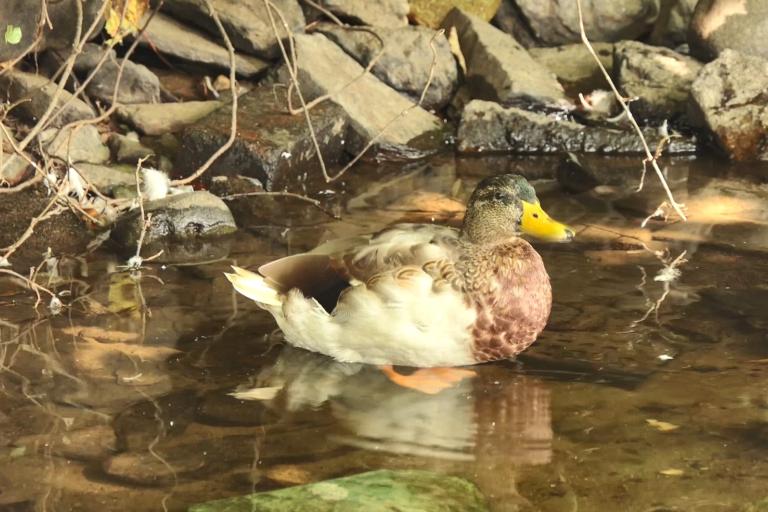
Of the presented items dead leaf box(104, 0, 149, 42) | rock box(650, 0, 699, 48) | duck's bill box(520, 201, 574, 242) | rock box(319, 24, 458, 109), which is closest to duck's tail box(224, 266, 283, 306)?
duck's bill box(520, 201, 574, 242)

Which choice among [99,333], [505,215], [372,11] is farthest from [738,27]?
[99,333]

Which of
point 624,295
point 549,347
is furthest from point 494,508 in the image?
point 624,295

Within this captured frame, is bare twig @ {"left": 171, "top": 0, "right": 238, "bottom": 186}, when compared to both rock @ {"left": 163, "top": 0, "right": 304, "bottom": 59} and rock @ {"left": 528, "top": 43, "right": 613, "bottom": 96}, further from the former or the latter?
rock @ {"left": 528, "top": 43, "right": 613, "bottom": 96}

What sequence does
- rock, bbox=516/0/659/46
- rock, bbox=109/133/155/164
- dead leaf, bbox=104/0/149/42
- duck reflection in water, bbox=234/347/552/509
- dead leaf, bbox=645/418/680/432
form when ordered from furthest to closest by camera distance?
1. rock, bbox=516/0/659/46
2. rock, bbox=109/133/155/164
3. dead leaf, bbox=104/0/149/42
4. dead leaf, bbox=645/418/680/432
5. duck reflection in water, bbox=234/347/552/509

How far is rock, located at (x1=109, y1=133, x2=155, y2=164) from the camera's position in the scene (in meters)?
7.40

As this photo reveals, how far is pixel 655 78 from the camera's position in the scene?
8742 mm

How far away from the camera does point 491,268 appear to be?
4398 millimetres

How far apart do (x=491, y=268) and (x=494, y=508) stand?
3.65 ft

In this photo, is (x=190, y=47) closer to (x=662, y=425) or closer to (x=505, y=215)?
(x=505, y=215)

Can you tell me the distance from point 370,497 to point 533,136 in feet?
16.7

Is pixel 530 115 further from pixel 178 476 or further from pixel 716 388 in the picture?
pixel 178 476

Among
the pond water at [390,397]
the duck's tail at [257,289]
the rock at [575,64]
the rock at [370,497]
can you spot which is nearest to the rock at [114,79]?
the pond water at [390,397]

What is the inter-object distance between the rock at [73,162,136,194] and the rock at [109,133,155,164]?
0.89 feet

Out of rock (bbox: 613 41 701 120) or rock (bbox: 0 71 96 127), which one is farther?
rock (bbox: 613 41 701 120)
